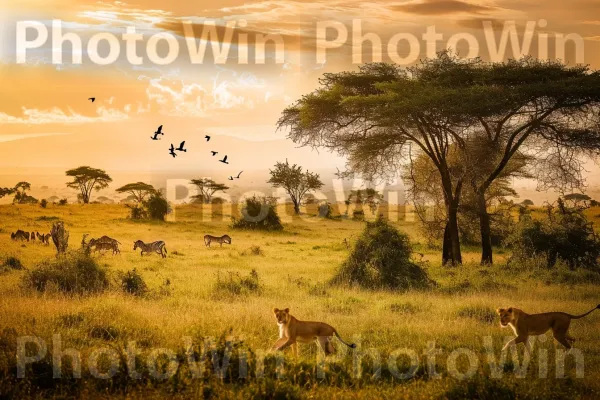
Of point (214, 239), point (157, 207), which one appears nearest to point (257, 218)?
point (157, 207)

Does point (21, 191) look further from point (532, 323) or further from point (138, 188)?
point (532, 323)

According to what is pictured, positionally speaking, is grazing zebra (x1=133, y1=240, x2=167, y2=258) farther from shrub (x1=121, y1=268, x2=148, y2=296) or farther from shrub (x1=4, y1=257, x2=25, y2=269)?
shrub (x1=121, y1=268, x2=148, y2=296)

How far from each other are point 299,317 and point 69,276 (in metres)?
6.57

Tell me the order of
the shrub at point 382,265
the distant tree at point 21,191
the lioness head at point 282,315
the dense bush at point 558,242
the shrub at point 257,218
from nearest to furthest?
1. the lioness head at point 282,315
2. the shrub at point 382,265
3. the dense bush at point 558,242
4. the shrub at point 257,218
5. the distant tree at point 21,191

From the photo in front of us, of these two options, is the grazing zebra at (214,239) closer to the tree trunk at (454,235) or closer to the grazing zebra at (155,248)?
the grazing zebra at (155,248)

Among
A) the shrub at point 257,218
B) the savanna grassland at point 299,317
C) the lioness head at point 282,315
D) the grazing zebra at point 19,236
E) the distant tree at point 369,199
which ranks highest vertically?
the distant tree at point 369,199

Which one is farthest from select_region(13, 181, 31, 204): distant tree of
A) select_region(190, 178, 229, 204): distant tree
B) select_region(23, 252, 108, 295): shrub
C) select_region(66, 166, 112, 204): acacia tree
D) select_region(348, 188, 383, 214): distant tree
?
select_region(23, 252, 108, 295): shrub

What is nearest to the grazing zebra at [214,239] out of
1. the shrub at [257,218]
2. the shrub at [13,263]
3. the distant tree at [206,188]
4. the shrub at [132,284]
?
the shrub at [257,218]

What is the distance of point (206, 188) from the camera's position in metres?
68.1

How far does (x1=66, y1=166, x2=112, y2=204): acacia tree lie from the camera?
203 ft

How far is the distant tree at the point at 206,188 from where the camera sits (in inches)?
2650

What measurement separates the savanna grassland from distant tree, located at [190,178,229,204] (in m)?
41.2

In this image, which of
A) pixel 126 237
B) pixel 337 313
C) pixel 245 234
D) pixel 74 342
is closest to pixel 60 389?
pixel 74 342
